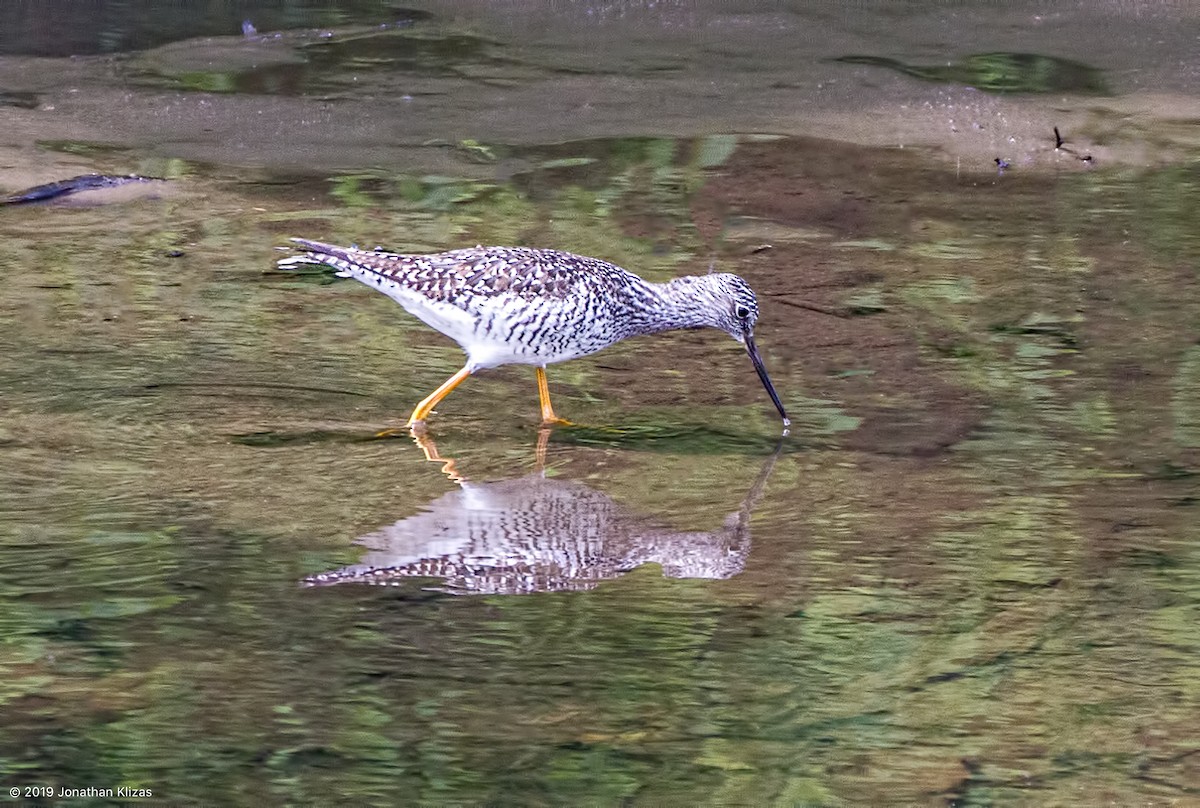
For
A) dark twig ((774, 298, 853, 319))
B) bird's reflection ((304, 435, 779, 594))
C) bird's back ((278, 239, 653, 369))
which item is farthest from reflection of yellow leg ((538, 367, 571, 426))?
dark twig ((774, 298, 853, 319))

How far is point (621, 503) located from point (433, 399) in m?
1.20

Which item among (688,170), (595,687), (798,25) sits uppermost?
(798,25)

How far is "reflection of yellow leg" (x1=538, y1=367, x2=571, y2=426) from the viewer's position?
6.97 m

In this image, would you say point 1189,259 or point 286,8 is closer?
point 1189,259

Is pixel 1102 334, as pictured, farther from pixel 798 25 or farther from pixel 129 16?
pixel 129 16

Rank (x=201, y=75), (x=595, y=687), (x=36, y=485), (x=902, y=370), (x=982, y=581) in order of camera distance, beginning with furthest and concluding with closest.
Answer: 1. (x=201, y=75)
2. (x=902, y=370)
3. (x=36, y=485)
4. (x=982, y=581)
5. (x=595, y=687)

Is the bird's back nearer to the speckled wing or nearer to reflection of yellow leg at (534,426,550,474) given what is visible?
the speckled wing

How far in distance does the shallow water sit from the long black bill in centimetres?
9

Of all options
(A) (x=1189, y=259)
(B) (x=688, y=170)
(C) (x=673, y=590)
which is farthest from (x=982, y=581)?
(B) (x=688, y=170)

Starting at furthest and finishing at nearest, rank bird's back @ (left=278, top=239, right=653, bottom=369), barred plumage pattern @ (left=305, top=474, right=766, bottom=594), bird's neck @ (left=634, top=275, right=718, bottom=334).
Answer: bird's neck @ (left=634, top=275, right=718, bottom=334) < bird's back @ (left=278, top=239, right=653, bottom=369) < barred plumage pattern @ (left=305, top=474, right=766, bottom=594)

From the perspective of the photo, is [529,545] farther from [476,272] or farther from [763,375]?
[763,375]

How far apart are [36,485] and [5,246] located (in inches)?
120

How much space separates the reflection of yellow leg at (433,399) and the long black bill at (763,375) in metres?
1.27

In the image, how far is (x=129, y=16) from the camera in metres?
13.0
